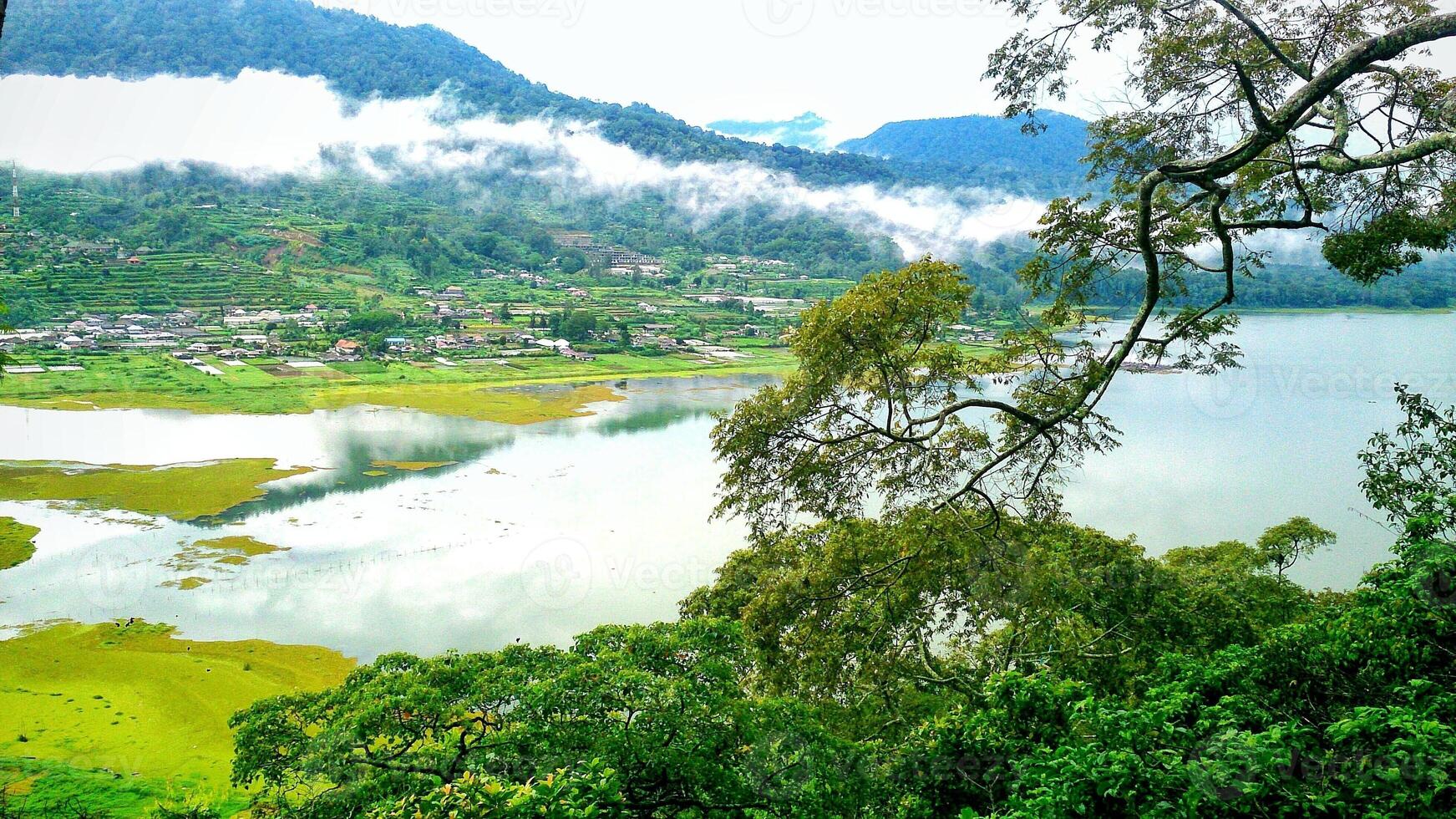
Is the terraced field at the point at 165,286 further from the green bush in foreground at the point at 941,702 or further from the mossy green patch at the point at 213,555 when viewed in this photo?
the green bush in foreground at the point at 941,702

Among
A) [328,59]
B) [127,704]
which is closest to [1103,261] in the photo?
[127,704]

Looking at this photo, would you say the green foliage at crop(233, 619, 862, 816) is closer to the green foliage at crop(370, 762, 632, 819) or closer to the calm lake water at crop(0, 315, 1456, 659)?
the green foliage at crop(370, 762, 632, 819)

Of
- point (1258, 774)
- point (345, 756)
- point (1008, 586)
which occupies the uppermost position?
point (1258, 774)

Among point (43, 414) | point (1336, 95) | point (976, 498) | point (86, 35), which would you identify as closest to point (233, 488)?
point (43, 414)

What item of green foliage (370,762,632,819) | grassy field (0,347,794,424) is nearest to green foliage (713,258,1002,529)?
green foliage (370,762,632,819)

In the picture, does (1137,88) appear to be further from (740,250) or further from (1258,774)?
(740,250)

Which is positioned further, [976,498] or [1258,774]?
[976,498]

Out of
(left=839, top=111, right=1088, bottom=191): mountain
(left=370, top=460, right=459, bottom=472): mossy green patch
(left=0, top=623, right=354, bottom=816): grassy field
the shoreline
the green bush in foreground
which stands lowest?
(left=0, top=623, right=354, bottom=816): grassy field
